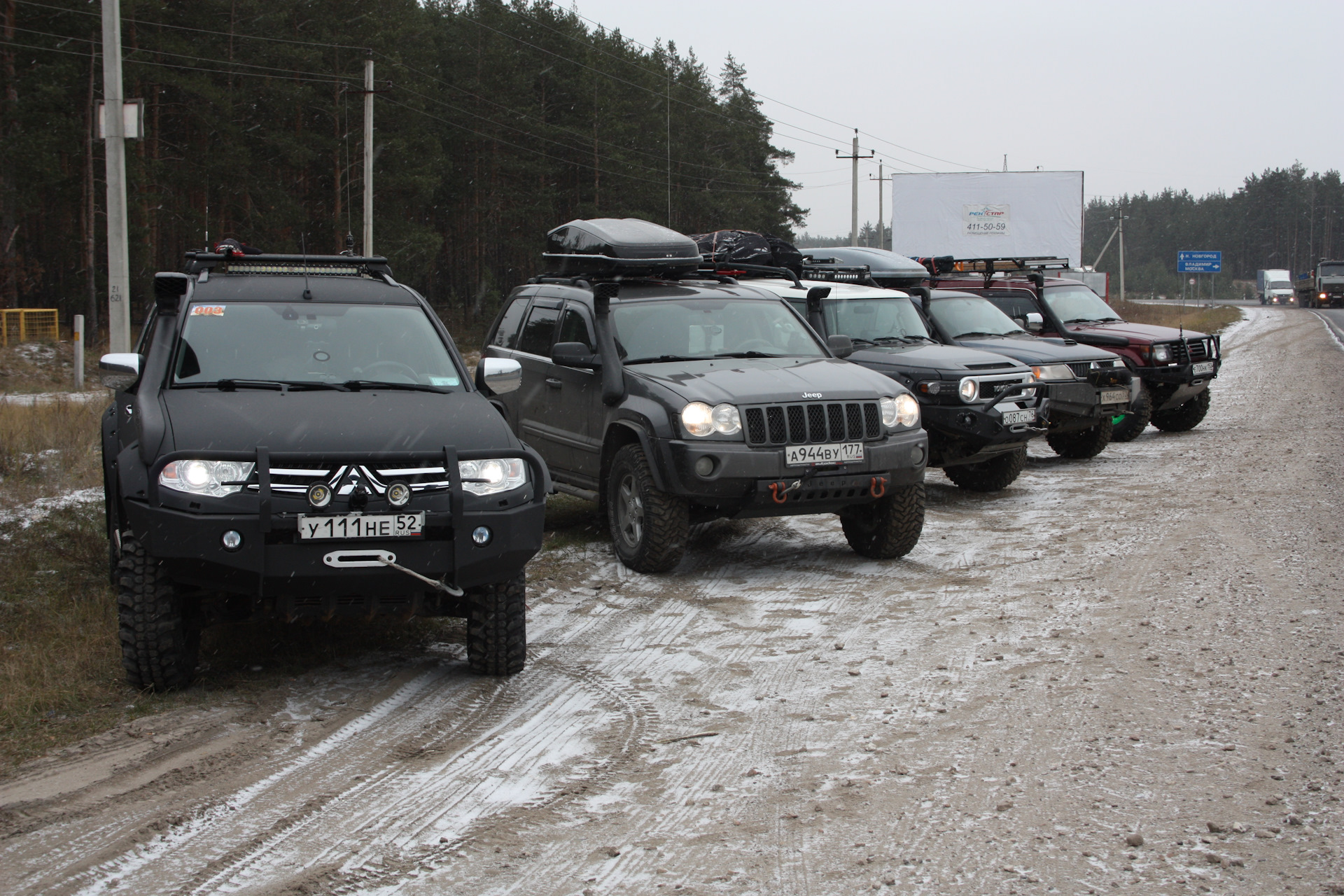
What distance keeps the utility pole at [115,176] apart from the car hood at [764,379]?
28.8 ft

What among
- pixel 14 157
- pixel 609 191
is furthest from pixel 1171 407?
pixel 609 191

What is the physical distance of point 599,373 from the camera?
8312mm

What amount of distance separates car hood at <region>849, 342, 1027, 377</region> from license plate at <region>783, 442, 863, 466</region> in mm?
3223

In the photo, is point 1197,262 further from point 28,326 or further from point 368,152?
point 28,326

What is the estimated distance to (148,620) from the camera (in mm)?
4793

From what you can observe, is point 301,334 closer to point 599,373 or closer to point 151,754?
point 151,754

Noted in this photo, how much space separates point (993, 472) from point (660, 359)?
4.24 meters

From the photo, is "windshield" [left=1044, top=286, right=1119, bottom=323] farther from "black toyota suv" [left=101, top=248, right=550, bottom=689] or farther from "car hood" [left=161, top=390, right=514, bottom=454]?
"car hood" [left=161, top=390, right=514, bottom=454]

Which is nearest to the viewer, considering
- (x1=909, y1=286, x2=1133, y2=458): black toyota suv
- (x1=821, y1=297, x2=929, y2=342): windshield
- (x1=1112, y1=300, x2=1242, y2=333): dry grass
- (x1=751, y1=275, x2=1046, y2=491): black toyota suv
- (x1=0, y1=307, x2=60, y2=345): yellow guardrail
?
(x1=751, y1=275, x2=1046, y2=491): black toyota suv

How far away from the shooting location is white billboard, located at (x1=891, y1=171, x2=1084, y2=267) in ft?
102

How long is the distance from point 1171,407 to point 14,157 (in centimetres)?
2831

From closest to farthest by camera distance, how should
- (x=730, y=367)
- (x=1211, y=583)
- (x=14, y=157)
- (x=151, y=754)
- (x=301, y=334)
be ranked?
(x=151, y=754), (x=301, y=334), (x=1211, y=583), (x=730, y=367), (x=14, y=157)

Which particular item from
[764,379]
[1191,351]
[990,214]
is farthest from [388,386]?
[990,214]

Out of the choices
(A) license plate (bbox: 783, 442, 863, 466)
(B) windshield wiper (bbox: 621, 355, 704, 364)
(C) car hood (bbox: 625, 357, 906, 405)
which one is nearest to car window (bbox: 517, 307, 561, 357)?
(B) windshield wiper (bbox: 621, 355, 704, 364)
